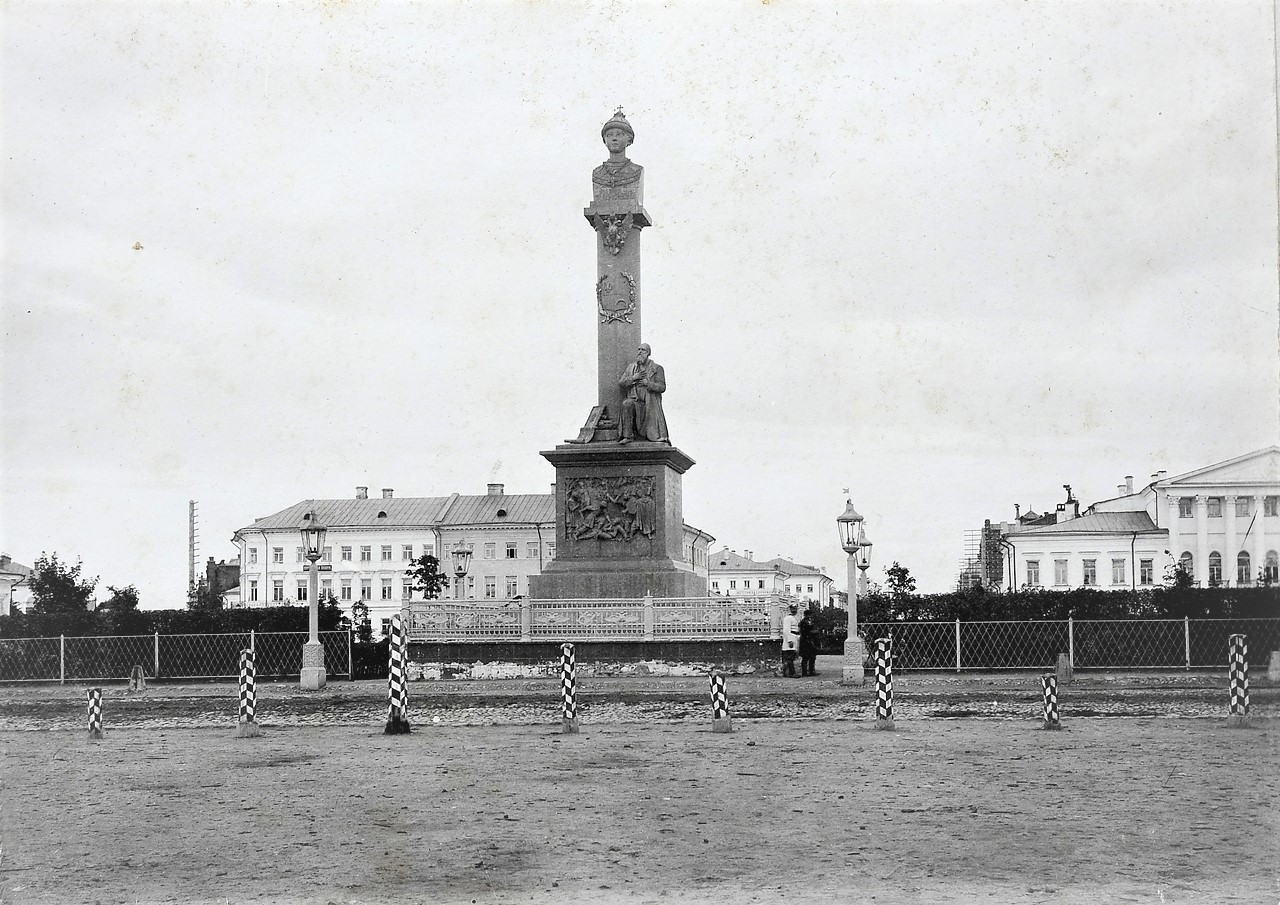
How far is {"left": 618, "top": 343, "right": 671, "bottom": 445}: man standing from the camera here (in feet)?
97.9

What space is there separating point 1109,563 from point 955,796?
247ft

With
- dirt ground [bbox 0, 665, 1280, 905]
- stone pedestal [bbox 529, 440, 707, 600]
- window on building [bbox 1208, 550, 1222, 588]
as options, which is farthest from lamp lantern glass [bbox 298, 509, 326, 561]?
window on building [bbox 1208, 550, 1222, 588]

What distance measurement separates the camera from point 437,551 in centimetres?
9888

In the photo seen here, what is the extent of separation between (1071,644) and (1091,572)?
53.8 m

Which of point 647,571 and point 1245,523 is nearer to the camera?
point 647,571

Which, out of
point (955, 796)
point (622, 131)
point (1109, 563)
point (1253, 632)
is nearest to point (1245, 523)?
point (1109, 563)

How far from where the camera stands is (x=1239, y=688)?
1703 centimetres

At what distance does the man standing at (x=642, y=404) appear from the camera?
29828 mm

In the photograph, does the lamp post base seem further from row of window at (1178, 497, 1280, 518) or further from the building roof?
the building roof

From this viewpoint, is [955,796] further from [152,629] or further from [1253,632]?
[152,629]

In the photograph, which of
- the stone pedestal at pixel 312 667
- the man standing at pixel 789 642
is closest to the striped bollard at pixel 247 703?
the stone pedestal at pixel 312 667

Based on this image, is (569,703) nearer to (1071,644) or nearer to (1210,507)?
(1071,644)

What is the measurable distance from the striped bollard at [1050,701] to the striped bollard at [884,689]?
1786 mm

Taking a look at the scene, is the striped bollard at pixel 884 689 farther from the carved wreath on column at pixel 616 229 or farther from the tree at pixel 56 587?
the tree at pixel 56 587
